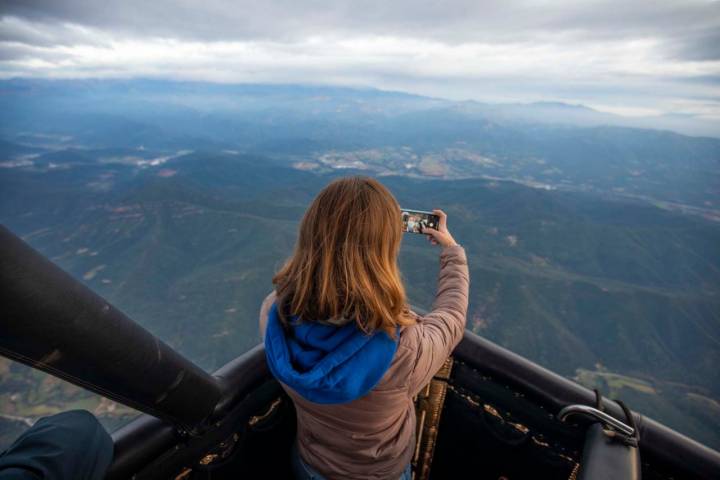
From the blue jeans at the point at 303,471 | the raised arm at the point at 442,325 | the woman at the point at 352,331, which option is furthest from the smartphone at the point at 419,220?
the blue jeans at the point at 303,471

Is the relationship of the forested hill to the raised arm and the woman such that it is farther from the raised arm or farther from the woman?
the raised arm

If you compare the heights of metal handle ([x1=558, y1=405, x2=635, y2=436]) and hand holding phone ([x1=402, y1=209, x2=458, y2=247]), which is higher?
hand holding phone ([x1=402, y1=209, x2=458, y2=247])

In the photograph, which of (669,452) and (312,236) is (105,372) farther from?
(669,452)

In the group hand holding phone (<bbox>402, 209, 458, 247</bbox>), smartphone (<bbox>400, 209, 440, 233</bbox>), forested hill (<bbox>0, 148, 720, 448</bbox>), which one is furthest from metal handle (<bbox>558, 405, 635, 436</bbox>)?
forested hill (<bbox>0, 148, 720, 448</bbox>)

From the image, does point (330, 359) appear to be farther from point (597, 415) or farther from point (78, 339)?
point (597, 415)

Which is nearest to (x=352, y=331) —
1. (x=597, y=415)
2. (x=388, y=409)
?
(x=388, y=409)

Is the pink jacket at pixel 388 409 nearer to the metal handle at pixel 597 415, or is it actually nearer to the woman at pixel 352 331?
the woman at pixel 352 331

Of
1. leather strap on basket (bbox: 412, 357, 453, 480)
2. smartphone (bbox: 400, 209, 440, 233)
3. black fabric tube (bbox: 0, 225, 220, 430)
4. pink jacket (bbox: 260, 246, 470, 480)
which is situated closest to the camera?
black fabric tube (bbox: 0, 225, 220, 430)
